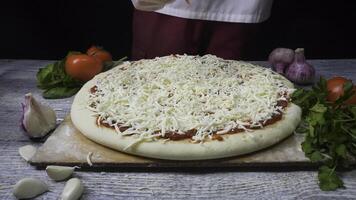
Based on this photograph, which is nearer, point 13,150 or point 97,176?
point 97,176

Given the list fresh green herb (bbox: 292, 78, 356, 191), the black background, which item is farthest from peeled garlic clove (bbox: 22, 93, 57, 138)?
the black background

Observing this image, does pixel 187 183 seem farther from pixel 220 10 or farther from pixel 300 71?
pixel 220 10

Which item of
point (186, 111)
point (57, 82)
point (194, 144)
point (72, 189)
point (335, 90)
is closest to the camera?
point (72, 189)

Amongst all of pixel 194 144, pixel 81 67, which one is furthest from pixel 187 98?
pixel 81 67

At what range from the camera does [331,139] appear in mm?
1128

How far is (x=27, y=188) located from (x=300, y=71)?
1.09 m

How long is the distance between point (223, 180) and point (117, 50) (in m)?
1.74

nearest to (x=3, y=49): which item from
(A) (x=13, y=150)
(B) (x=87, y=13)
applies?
(B) (x=87, y=13)

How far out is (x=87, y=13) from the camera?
2.60m

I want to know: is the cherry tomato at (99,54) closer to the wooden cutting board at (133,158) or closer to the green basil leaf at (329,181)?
the wooden cutting board at (133,158)

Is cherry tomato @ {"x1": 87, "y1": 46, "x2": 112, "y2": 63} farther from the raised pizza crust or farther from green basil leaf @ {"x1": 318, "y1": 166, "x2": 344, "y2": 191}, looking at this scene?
green basil leaf @ {"x1": 318, "y1": 166, "x2": 344, "y2": 191}

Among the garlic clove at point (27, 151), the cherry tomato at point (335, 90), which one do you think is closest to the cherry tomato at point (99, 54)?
the garlic clove at point (27, 151)

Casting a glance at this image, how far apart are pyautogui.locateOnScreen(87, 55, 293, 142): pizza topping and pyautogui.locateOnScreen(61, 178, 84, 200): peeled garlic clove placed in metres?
0.19

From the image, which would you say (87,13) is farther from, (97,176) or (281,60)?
(97,176)
